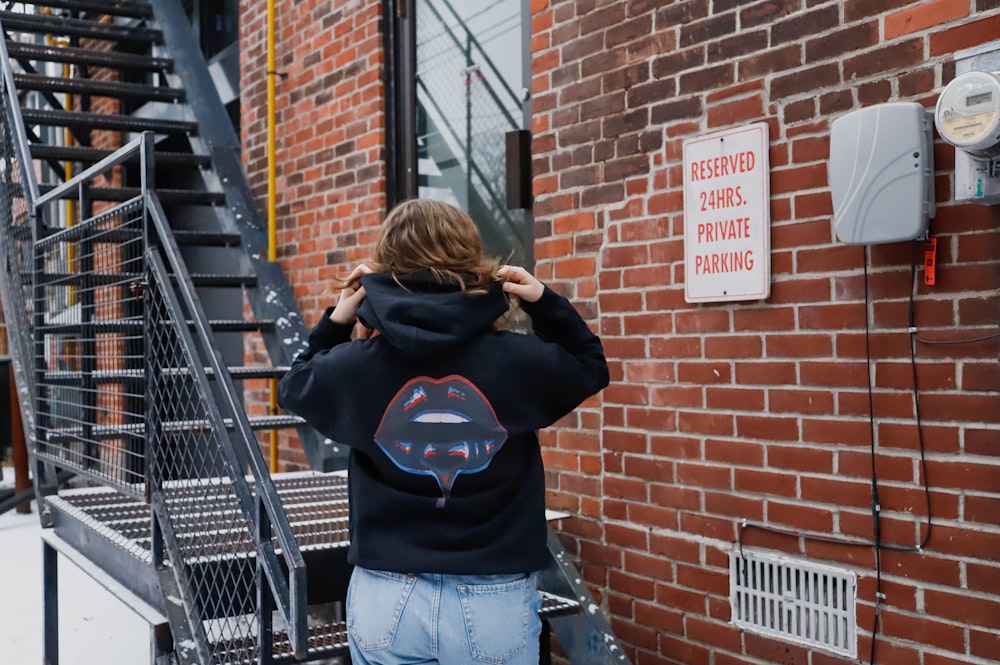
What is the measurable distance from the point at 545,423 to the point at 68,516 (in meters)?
2.82

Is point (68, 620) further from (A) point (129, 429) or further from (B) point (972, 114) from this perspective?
(B) point (972, 114)

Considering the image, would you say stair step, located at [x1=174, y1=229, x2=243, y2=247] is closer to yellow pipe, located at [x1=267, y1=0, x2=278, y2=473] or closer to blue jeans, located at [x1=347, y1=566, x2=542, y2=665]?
yellow pipe, located at [x1=267, y1=0, x2=278, y2=473]

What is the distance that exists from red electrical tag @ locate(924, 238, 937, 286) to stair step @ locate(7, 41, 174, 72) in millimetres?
5184

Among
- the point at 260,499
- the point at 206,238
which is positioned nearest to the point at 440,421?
the point at 260,499

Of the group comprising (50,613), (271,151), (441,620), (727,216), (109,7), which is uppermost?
(109,7)

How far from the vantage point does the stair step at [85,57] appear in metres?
5.97

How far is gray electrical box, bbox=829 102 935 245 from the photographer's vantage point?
95.7 inches

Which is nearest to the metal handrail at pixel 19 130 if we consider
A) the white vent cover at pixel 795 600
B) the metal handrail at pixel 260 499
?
the metal handrail at pixel 260 499

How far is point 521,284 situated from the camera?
84.4 inches

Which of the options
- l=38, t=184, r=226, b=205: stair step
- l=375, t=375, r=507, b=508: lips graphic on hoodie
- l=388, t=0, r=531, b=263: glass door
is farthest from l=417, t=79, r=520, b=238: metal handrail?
l=375, t=375, r=507, b=508: lips graphic on hoodie

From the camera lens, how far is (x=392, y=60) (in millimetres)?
4875

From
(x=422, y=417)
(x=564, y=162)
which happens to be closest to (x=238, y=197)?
(x=564, y=162)

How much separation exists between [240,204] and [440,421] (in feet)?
13.4

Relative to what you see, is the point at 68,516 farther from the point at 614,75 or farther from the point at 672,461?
the point at 614,75
